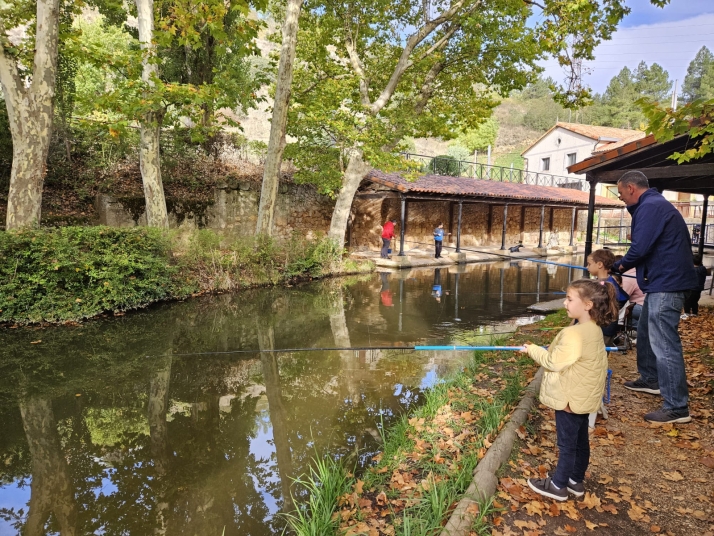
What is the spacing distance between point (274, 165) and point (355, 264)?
4696 mm

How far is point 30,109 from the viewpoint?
7855 millimetres

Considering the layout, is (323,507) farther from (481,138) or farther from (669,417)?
(481,138)

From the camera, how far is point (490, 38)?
46.3 ft

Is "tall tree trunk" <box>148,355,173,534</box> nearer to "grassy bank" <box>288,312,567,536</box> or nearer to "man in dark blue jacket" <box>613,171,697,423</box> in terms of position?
"grassy bank" <box>288,312,567,536</box>

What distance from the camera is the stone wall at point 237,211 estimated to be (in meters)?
13.6

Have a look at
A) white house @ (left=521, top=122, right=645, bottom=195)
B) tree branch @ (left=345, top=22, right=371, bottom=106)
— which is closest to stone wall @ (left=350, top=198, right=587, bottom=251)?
tree branch @ (left=345, top=22, right=371, bottom=106)

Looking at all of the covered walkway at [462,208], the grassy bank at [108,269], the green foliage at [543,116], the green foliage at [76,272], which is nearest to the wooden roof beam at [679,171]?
the grassy bank at [108,269]

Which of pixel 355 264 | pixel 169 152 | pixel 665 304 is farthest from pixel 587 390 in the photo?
pixel 169 152

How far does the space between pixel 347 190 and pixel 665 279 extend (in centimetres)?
1227

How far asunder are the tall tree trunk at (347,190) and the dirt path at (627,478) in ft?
38.5

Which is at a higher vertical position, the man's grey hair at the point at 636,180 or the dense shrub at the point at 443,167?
the dense shrub at the point at 443,167

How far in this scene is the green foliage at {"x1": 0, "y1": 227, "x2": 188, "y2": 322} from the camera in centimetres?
719

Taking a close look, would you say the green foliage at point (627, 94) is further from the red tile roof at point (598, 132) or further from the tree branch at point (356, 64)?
the tree branch at point (356, 64)

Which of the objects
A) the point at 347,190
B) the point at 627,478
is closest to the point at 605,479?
the point at 627,478
